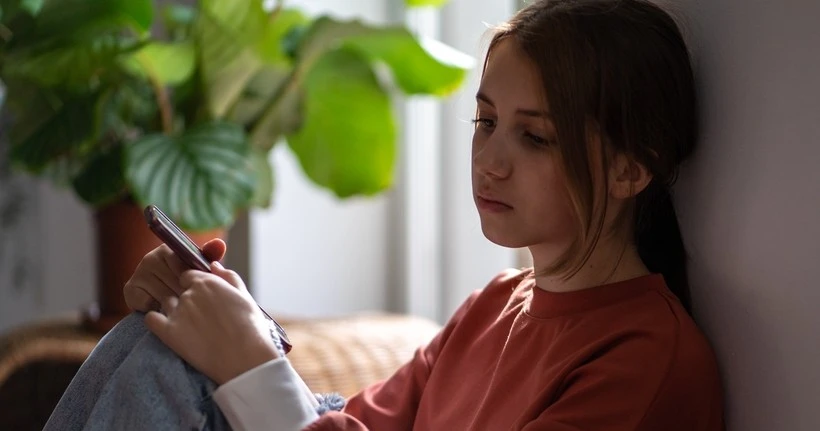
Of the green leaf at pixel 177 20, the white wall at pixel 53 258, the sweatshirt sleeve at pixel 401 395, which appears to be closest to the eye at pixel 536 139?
the sweatshirt sleeve at pixel 401 395

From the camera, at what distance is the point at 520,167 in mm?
847

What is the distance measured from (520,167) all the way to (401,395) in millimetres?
313

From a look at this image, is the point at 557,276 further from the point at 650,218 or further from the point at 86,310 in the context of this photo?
the point at 86,310

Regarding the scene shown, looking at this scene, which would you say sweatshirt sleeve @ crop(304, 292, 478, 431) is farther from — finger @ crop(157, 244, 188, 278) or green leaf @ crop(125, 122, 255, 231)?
green leaf @ crop(125, 122, 255, 231)

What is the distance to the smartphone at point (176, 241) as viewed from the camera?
0.84 meters

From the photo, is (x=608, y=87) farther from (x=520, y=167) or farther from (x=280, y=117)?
(x=280, y=117)

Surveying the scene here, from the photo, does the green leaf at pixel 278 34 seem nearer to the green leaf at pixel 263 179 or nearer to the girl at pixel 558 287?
the green leaf at pixel 263 179

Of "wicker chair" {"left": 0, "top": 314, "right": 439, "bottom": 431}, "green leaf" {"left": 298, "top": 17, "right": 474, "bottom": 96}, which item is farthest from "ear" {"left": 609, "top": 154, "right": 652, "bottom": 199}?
"green leaf" {"left": 298, "top": 17, "right": 474, "bottom": 96}

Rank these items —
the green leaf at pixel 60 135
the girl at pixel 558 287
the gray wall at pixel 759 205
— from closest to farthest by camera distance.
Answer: the gray wall at pixel 759 205
the girl at pixel 558 287
the green leaf at pixel 60 135

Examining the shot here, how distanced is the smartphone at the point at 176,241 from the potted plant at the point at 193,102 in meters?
0.66

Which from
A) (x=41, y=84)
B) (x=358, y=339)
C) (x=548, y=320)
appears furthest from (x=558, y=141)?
(x=41, y=84)

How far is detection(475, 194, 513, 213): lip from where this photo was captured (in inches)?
34.1

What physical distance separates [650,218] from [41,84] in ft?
3.63

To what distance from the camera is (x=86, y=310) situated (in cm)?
180
